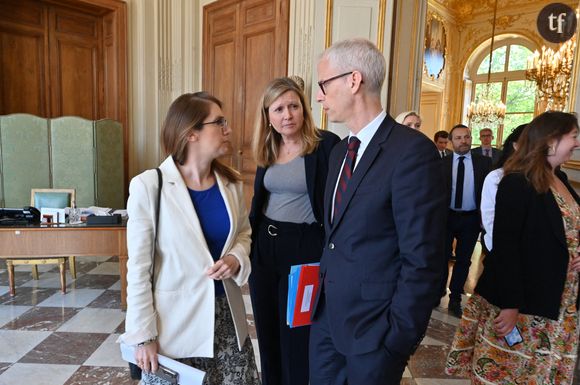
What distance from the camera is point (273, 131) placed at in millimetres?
2111

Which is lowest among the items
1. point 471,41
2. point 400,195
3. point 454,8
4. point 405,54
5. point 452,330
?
point 452,330

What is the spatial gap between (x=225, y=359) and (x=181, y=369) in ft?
0.88

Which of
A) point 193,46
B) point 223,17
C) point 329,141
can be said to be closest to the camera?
point 329,141

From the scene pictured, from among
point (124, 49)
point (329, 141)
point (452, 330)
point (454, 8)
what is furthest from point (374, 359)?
point (454, 8)

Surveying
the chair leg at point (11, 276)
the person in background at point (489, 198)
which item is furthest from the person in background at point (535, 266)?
the chair leg at point (11, 276)

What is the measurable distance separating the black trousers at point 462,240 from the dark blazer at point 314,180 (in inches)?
94.1

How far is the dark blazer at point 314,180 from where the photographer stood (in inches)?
75.7

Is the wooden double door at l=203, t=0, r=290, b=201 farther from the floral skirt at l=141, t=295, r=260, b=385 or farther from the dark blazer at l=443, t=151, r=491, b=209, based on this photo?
the floral skirt at l=141, t=295, r=260, b=385

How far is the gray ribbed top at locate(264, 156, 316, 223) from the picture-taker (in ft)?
6.42

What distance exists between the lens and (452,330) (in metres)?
3.38

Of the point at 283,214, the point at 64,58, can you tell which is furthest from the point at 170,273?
the point at 64,58

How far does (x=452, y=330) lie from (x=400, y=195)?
8.93ft

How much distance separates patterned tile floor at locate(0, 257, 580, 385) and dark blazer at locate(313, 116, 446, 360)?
5.38ft

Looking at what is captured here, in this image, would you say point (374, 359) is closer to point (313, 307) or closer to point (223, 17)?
point (313, 307)
